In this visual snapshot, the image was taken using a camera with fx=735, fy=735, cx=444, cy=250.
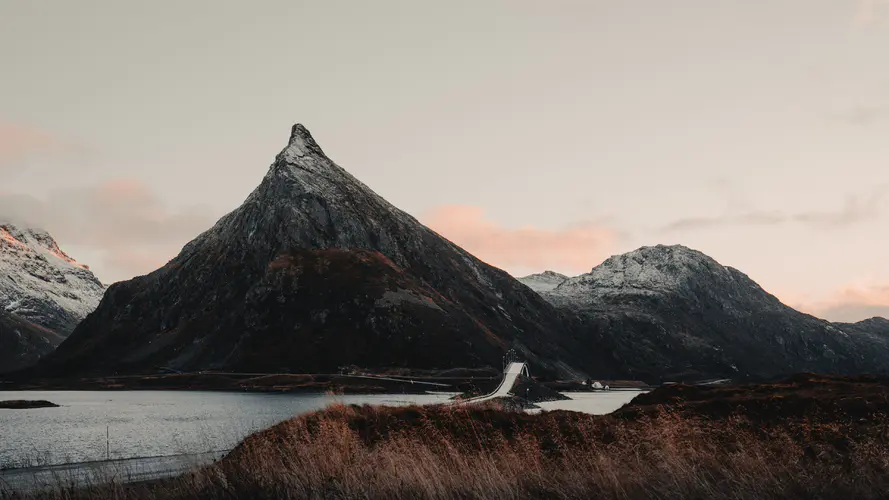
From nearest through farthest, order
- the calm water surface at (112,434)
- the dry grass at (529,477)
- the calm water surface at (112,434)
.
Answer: the dry grass at (529,477) < the calm water surface at (112,434) < the calm water surface at (112,434)

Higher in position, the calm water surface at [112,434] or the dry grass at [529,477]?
the dry grass at [529,477]

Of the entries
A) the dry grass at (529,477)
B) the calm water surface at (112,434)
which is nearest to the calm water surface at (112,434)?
the calm water surface at (112,434)

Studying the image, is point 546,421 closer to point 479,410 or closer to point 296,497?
point 479,410

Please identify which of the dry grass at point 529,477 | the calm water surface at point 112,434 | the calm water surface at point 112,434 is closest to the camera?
the dry grass at point 529,477

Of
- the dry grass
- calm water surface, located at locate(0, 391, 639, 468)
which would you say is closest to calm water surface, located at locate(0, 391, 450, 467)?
calm water surface, located at locate(0, 391, 639, 468)

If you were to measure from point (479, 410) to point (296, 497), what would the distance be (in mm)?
24324

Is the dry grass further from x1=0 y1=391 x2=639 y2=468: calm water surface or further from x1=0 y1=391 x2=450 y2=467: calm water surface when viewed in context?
x1=0 y1=391 x2=450 y2=467: calm water surface

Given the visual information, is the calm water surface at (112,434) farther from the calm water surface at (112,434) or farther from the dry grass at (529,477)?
the dry grass at (529,477)

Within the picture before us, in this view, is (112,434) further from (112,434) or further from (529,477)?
(529,477)

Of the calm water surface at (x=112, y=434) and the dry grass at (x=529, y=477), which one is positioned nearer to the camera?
the dry grass at (x=529, y=477)

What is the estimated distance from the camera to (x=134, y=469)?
44.5 meters

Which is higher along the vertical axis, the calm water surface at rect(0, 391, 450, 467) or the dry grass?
the dry grass

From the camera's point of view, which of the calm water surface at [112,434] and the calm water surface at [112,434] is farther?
the calm water surface at [112,434]

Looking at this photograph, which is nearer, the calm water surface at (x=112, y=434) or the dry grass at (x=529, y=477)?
the dry grass at (x=529, y=477)
